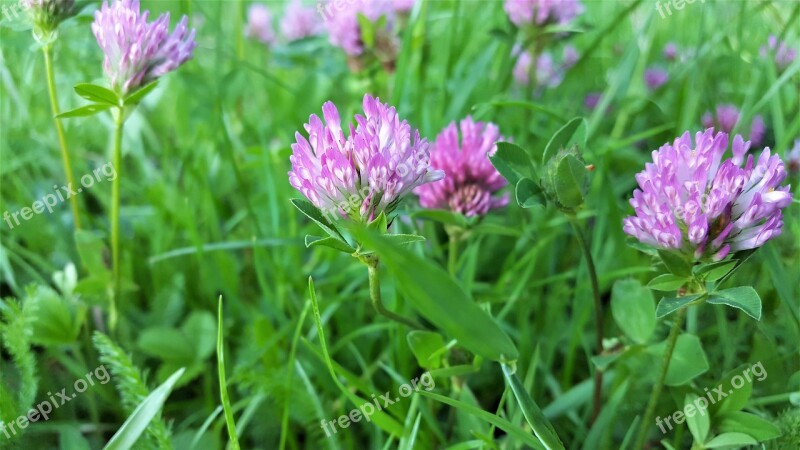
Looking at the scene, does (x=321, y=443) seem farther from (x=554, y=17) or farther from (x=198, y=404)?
(x=554, y=17)

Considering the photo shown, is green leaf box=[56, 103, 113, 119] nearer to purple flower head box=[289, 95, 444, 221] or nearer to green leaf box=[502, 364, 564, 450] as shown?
purple flower head box=[289, 95, 444, 221]

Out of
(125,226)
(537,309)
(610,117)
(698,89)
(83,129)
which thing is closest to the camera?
(537,309)

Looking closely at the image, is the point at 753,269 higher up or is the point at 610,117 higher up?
the point at 610,117

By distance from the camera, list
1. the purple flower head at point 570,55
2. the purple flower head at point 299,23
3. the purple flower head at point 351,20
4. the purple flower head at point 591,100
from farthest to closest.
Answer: the purple flower head at point 299,23 → the purple flower head at point 570,55 → the purple flower head at point 591,100 → the purple flower head at point 351,20

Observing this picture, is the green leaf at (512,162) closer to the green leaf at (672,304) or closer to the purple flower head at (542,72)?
the green leaf at (672,304)

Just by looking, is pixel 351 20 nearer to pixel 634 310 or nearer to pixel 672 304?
pixel 634 310

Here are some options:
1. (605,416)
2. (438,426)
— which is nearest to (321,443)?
(438,426)

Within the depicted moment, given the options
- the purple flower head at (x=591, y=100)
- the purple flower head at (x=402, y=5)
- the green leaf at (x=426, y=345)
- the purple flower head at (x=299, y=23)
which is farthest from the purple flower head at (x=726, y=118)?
the purple flower head at (x=299, y=23)
